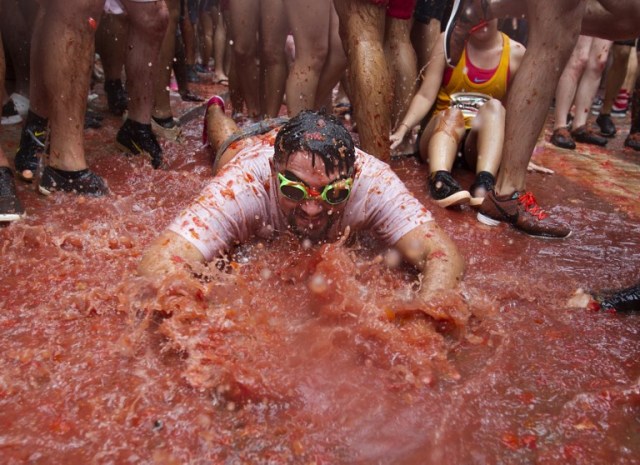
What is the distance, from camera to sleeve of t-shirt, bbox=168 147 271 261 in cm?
188

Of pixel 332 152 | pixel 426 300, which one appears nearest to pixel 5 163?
pixel 332 152

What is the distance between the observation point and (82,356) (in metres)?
1.50

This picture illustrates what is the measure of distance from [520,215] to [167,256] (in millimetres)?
Result: 1914

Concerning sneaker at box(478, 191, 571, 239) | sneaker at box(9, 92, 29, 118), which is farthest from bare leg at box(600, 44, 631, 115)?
sneaker at box(9, 92, 29, 118)

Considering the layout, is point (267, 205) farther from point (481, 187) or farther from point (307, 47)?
point (307, 47)

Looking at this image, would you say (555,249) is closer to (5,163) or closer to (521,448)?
(521,448)

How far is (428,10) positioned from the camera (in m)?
4.30

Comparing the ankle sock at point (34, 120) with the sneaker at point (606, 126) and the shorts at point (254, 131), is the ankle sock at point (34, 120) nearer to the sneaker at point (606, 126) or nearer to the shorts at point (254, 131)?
the shorts at point (254, 131)

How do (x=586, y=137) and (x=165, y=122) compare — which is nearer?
(x=165, y=122)

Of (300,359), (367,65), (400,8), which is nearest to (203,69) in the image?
(400,8)

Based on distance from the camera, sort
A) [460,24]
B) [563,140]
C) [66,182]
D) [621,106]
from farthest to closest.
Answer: [621,106]
[563,140]
[460,24]
[66,182]

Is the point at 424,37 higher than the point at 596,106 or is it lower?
higher

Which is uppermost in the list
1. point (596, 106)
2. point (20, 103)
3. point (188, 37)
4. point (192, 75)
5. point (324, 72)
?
point (324, 72)

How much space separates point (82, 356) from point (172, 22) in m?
3.62
